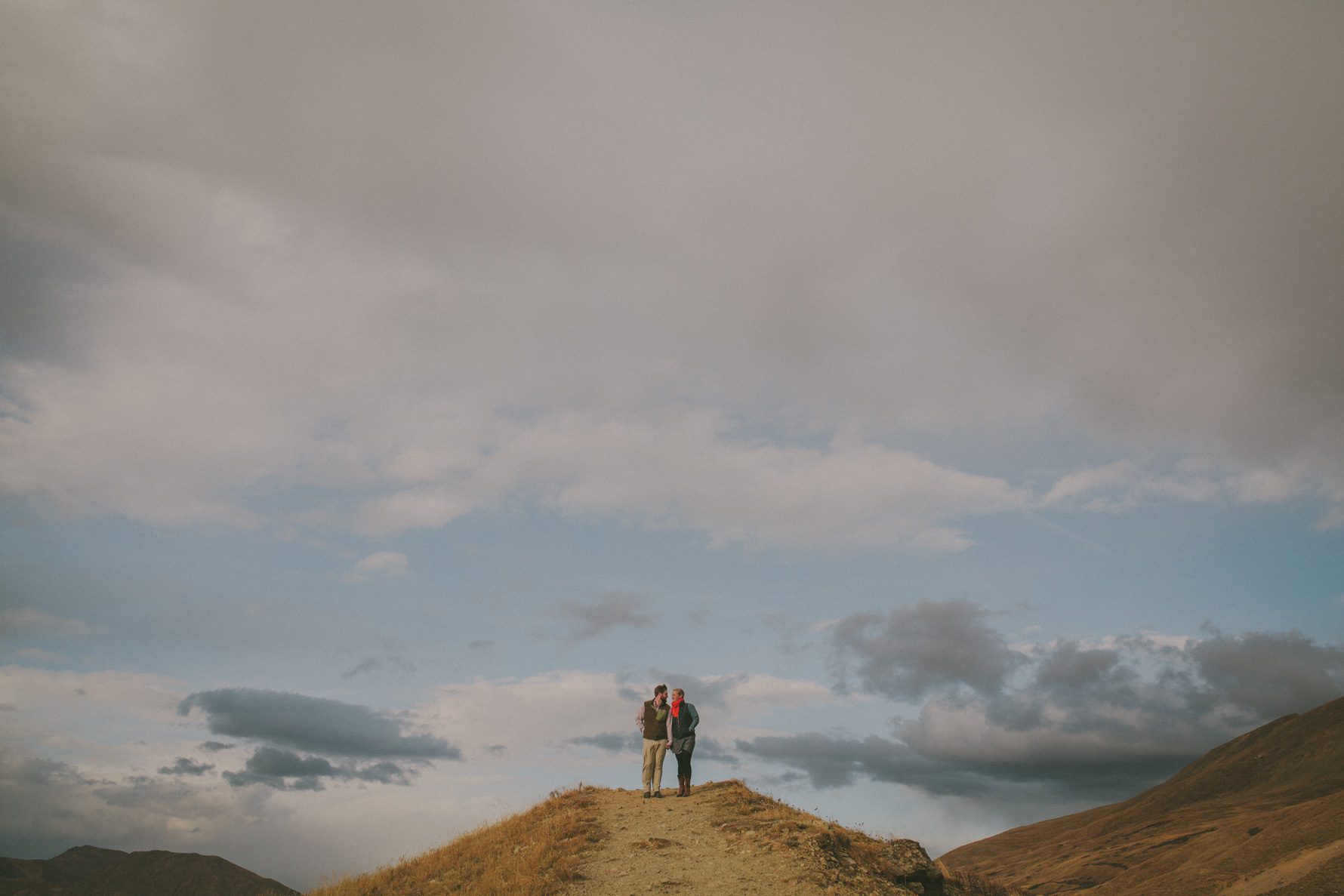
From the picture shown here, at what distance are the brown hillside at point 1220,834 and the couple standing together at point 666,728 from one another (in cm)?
5665

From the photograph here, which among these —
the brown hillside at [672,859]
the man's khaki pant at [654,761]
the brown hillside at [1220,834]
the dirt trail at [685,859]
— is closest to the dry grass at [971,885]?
the brown hillside at [672,859]

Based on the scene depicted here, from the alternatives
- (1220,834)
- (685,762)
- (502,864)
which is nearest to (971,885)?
(685,762)

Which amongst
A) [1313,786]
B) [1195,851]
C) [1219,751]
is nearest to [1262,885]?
[1195,851]

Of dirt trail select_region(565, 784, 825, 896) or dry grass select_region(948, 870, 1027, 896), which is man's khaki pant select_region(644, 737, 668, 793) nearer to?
dirt trail select_region(565, 784, 825, 896)

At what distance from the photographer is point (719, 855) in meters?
18.6

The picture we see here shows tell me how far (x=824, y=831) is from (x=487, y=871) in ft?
27.3

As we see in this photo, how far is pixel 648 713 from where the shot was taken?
23.7m

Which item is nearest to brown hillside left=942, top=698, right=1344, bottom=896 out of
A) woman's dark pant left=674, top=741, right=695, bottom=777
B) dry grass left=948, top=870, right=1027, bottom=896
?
dry grass left=948, top=870, right=1027, bottom=896

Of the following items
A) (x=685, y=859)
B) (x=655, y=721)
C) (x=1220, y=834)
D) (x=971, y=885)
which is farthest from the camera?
(x=1220, y=834)

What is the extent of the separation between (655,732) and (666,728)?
333mm

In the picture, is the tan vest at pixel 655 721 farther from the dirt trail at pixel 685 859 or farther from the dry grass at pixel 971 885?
the dry grass at pixel 971 885

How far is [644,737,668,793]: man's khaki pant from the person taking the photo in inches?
947

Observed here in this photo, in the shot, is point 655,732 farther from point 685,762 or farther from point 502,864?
point 502,864

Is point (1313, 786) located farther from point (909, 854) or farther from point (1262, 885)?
point (909, 854)
